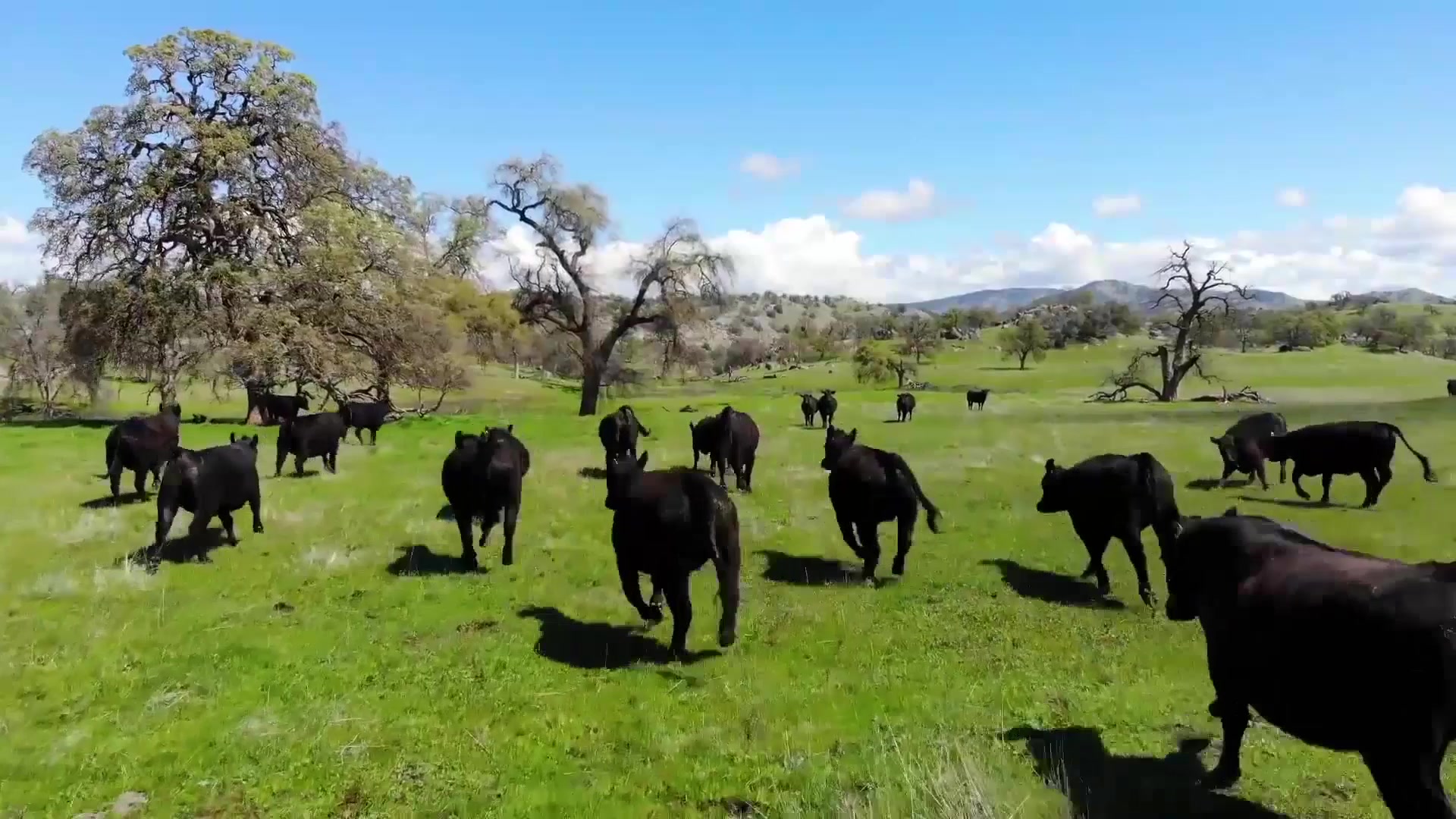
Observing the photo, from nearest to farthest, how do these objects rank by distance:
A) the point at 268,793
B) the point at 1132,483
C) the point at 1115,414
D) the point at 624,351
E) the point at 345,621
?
the point at 268,793 → the point at 345,621 → the point at 1132,483 → the point at 1115,414 → the point at 624,351

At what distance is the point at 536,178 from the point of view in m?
40.8

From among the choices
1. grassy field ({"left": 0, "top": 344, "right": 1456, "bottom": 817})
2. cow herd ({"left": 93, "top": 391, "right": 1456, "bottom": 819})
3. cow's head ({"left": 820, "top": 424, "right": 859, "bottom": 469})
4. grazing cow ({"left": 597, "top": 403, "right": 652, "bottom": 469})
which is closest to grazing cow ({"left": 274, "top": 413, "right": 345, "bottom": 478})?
cow herd ({"left": 93, "top": 391, "right": 1456, "bottom": 819})

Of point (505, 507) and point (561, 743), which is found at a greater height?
point (505, 507)

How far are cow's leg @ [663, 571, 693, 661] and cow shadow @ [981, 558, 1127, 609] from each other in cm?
558

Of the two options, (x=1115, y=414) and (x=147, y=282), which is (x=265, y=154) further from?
(x=1115, y=414)

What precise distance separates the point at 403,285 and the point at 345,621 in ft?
94.5

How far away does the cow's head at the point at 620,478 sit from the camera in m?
9.89

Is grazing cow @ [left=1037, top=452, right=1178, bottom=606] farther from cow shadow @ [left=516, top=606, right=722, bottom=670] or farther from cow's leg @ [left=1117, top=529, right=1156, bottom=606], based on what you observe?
cow shadow @ [left=516, top=606, right=722, bottom=670]

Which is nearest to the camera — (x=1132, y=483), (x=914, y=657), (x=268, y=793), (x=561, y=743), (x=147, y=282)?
(x=268, y=793)

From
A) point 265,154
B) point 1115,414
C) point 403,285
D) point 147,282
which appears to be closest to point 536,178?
point 403,285

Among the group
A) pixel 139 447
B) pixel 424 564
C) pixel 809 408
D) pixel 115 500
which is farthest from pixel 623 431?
pixel 809 408

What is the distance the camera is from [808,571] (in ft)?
43.1

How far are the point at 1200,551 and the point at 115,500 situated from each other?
1861cm

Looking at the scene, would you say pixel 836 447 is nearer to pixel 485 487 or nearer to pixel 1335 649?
pixel 485 487
